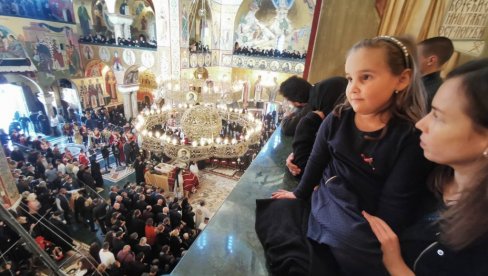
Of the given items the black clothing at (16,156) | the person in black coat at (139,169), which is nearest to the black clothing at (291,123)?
the person in black coat at (139,169)

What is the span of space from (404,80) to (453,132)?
41cm

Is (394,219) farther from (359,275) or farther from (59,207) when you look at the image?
(59,207)

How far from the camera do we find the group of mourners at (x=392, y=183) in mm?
668

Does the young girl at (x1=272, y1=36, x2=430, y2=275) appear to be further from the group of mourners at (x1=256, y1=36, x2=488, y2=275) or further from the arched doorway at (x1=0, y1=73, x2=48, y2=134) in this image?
the arched doorway at (x1=0, y1=73, x2=48, y2=134)

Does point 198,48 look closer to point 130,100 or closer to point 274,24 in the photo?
point 130,100

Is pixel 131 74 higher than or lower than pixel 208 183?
higher

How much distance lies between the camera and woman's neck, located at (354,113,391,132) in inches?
41.4

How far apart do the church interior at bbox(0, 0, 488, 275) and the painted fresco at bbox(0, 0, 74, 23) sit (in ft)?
0.18

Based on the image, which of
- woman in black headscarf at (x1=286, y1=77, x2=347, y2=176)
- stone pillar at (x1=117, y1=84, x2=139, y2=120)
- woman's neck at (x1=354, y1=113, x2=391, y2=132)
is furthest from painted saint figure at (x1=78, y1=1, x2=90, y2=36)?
woman's neck at (x1=354, y1=113, x2=391, y2=132)

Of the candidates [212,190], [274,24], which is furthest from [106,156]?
[274,24]

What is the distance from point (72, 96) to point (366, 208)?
1839 centimetres

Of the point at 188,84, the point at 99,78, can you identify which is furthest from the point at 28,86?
the point at 188,84

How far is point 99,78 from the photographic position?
16203 millimetres

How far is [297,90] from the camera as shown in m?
2.55
